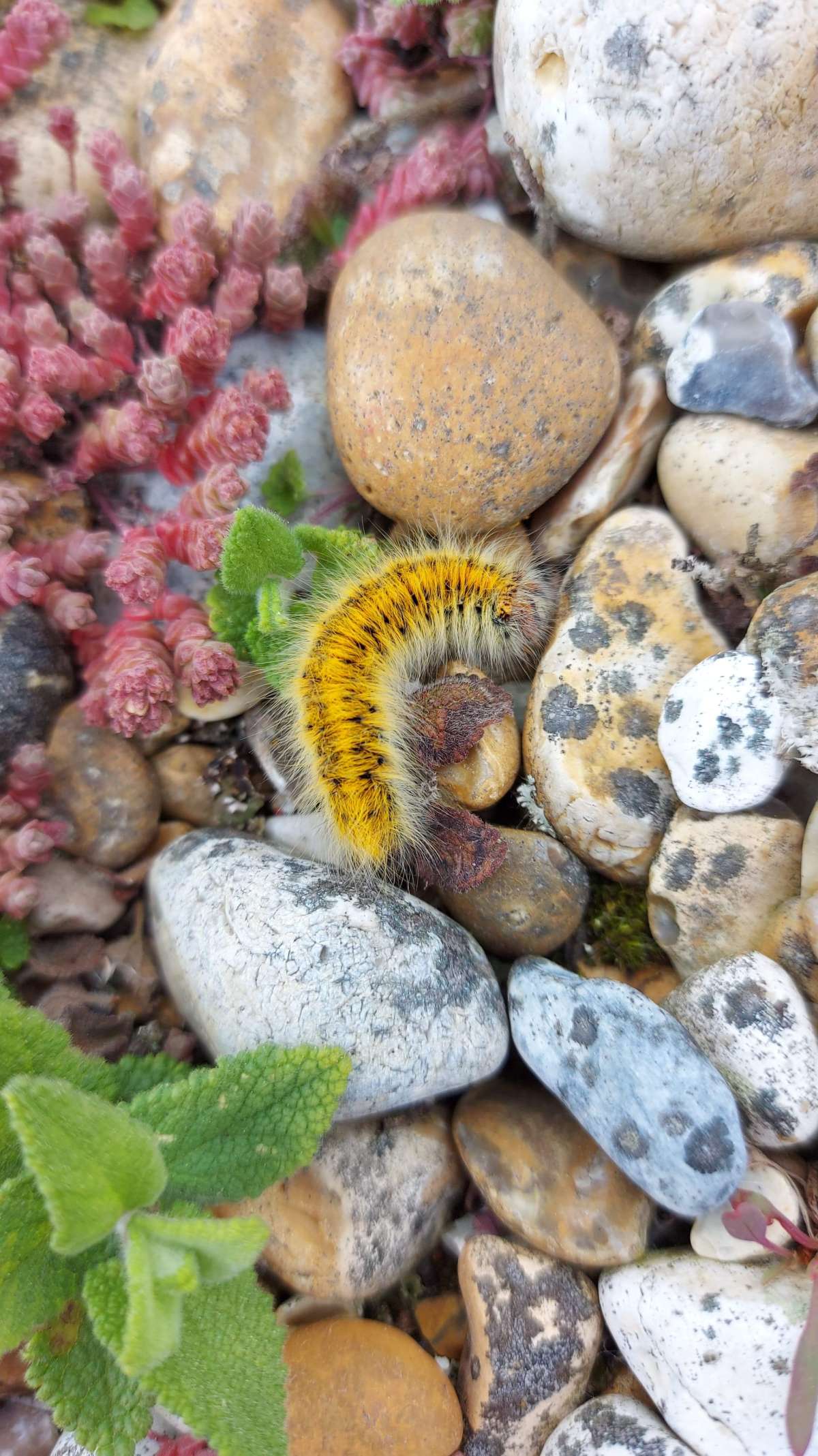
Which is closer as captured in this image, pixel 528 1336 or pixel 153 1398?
pixel 153 1398

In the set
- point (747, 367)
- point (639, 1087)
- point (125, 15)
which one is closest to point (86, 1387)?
point (639, 1087)

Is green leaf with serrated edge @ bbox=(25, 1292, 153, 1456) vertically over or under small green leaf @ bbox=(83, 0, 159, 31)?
under

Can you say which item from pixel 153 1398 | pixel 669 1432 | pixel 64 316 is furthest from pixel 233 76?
pixel 669 1432

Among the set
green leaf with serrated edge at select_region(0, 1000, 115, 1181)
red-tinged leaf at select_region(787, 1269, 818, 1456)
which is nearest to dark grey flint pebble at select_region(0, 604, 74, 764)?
green leaf with serrated edge at select_region(0, 1000, 115, 1181)

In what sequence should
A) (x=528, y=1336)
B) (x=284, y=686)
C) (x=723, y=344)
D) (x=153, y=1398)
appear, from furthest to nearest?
1. (x=284, y=686)
2. (x=723, y=344)
3. (x=528, y=1336)
4. (x=153, y=1398)

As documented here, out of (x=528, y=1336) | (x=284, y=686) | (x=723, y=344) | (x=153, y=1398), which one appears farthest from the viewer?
(x=284, y=686)

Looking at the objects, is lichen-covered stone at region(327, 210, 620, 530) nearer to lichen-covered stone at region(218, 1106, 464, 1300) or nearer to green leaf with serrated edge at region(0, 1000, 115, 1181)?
green leaf with serrated edge at region(0, 1000, 115, 1181)

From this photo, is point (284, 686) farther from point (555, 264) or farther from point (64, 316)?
point (555, 264)

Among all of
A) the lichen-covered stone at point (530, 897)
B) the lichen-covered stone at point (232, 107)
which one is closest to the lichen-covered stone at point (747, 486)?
the lichen-covered stone at point (530, 897)

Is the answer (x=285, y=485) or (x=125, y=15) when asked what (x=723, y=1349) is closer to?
(x=285, y=485)
